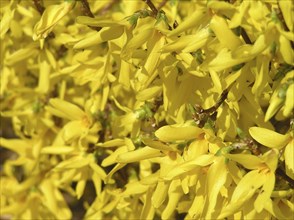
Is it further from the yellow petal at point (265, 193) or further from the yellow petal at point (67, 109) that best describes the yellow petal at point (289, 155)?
the yellow petal at point (67, 109)

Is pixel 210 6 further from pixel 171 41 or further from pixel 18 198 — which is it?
pixel 18 198

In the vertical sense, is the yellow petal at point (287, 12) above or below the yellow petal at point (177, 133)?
above

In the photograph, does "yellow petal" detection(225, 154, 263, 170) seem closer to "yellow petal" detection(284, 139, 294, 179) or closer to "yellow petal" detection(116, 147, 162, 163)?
"yellow petal" detection(284, 139, 294, 179)

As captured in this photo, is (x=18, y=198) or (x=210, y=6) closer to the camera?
(x=210, y=6)

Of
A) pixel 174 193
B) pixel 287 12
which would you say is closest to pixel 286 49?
pixel 287 12

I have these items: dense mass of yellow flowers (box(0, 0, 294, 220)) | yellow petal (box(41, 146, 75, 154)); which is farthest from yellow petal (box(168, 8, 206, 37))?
yellow petal (box(41, 146, 75, 154))

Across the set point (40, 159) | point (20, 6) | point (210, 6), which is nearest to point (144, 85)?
point (210, 6)

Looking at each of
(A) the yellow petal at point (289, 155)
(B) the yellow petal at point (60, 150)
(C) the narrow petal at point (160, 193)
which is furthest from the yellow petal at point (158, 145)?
(B) the yellow petal at point (60, 150)
